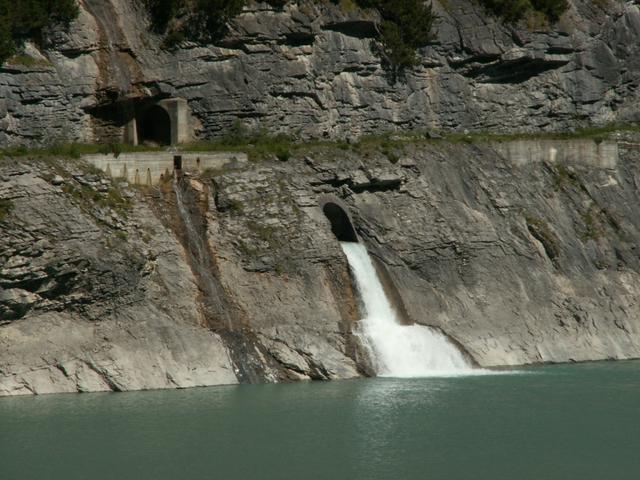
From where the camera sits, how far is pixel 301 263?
53.4 m

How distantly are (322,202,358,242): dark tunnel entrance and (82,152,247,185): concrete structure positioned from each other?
4053 millimetres

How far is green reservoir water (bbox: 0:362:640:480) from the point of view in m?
36.4

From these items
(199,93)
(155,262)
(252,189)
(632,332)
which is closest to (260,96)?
(199,93)

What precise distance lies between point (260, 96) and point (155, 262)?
1379cm

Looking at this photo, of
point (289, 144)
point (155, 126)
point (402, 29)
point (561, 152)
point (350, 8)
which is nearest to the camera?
point (289, 144)

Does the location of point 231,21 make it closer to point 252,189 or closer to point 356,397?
point 252,189

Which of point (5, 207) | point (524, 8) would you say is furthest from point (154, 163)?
point (524, 8)

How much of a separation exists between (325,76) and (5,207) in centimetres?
2041

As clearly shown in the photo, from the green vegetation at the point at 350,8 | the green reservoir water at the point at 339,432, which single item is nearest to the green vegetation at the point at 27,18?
→ the green vegetation at the point at 350,8

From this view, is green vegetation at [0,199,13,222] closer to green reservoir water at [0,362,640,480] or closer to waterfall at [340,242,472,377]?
green reservoir water at [0,362,640,480]

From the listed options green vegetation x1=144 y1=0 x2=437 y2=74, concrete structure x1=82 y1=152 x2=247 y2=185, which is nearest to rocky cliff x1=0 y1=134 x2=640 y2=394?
concrete structure x1=82 y1=152 x2=247 y2=185

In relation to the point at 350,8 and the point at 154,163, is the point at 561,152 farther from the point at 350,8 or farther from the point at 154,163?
the point at 154,163

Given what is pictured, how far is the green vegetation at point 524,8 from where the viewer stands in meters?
70.2

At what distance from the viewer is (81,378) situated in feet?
154
